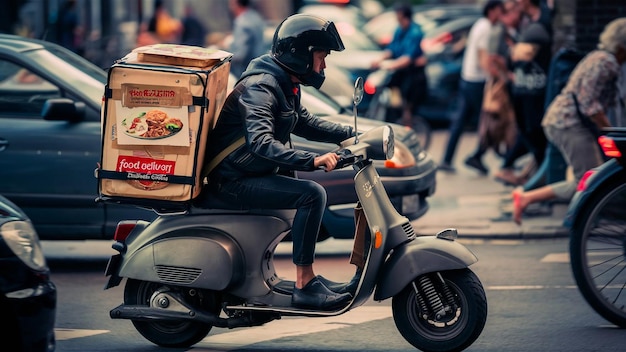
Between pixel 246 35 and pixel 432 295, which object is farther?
pixel 246 35

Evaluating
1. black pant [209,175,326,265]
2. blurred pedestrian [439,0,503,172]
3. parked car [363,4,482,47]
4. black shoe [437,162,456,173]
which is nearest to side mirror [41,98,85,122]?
black pant [209,175,326,265]

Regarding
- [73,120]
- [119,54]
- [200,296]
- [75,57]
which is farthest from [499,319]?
[119,54]

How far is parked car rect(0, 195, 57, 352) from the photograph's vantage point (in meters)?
5.10

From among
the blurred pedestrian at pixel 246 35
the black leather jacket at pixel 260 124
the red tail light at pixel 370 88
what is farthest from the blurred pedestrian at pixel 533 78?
the black leather jacket at pixel 260 124

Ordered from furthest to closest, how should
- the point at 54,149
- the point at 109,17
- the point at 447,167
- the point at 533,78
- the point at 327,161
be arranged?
the point at 109,17 < the point at 447,167 < the point at 533,78 < the point at 54,149 < the point at 327,161

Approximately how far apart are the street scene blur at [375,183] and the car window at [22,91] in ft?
0.05

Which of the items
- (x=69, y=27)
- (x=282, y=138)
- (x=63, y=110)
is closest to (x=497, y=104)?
(x=63, y=110)

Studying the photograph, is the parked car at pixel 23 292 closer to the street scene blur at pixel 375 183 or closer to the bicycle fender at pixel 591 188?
the street scene blur at pixel 375 183

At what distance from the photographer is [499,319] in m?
7.25

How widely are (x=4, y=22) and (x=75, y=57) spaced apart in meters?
12.8

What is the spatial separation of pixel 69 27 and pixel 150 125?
60.2ft

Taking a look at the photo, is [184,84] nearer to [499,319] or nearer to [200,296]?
[200,296]

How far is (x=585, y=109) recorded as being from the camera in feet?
29.4

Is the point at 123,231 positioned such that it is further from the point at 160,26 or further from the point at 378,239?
the point at 160,26
